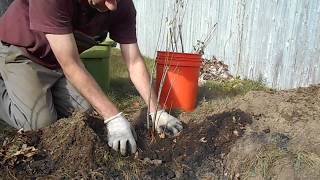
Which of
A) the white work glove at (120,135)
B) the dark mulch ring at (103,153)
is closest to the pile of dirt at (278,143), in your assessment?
the dark mulch ring at (103,153)

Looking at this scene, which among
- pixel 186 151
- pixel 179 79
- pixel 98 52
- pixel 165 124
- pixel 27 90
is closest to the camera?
pixel 186 151

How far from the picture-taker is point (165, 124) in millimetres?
3029

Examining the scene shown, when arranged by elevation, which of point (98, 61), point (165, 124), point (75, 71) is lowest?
point (165, 124)

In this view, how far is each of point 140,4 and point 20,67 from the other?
489 centimetres

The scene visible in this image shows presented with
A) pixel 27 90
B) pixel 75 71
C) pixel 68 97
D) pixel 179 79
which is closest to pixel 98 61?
pixel 68 97

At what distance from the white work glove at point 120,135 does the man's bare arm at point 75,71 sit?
0.20 ft

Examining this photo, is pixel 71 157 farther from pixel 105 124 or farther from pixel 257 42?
pixel 257 42

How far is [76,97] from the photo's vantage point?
3582 mm

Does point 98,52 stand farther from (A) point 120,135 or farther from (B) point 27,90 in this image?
(A) point 120,135

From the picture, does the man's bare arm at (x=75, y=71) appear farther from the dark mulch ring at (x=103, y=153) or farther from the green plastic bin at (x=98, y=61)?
the green plastic bin at (x=98, y=61)

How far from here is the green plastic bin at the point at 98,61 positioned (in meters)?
4.27

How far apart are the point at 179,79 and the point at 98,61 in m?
0.98

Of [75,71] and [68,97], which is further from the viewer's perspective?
[68,97]

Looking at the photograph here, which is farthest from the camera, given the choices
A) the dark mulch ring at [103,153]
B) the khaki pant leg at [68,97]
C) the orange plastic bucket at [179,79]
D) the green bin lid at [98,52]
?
the green bin lid at [98,52]
